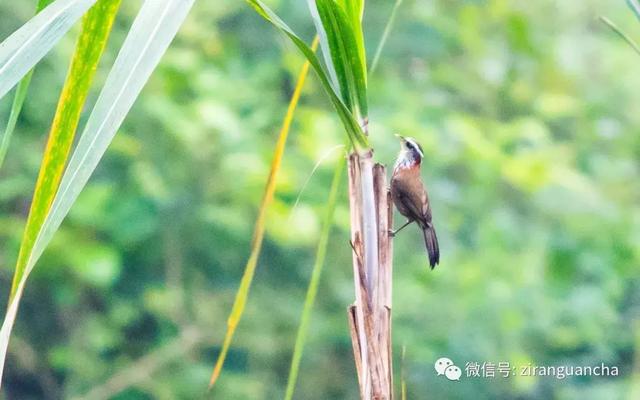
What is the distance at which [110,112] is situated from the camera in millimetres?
495

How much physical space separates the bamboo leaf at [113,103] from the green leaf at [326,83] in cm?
6

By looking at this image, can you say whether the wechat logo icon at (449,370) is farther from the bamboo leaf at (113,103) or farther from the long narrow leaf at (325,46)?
the bamboo leaf at (113,103)

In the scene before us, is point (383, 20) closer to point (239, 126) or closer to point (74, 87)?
point (239, 126)

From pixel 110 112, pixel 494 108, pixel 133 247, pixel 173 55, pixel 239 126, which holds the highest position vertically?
pixel 494 108

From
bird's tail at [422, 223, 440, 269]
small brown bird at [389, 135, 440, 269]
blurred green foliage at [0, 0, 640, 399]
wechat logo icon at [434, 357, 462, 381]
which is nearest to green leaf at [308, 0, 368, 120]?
small brown bird at [389, 135, 440, 269]

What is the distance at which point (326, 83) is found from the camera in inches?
23.4

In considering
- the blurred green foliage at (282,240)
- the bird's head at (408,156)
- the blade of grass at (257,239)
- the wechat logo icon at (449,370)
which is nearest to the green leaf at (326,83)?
the blade of grass at (257,239)

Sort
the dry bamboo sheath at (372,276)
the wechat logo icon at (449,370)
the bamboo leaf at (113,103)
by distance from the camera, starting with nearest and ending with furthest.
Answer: the bamboo leaf at (113,103)
the dry bamboo sheath at (372,276)
the wechat logo icon at (449,370)

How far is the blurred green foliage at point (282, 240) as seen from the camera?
2545mm

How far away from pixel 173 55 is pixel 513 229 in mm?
1026

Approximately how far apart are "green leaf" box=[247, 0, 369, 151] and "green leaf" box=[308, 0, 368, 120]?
0.08ft

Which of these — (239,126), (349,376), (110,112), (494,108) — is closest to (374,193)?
(110,112)

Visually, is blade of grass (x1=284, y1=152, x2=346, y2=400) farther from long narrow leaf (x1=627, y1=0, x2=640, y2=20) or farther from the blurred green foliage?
the blurred green foliage

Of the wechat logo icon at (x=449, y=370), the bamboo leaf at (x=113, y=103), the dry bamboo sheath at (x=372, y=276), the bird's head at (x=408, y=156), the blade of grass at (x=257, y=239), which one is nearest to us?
the bamboo leaf at (x=113, y=103)
